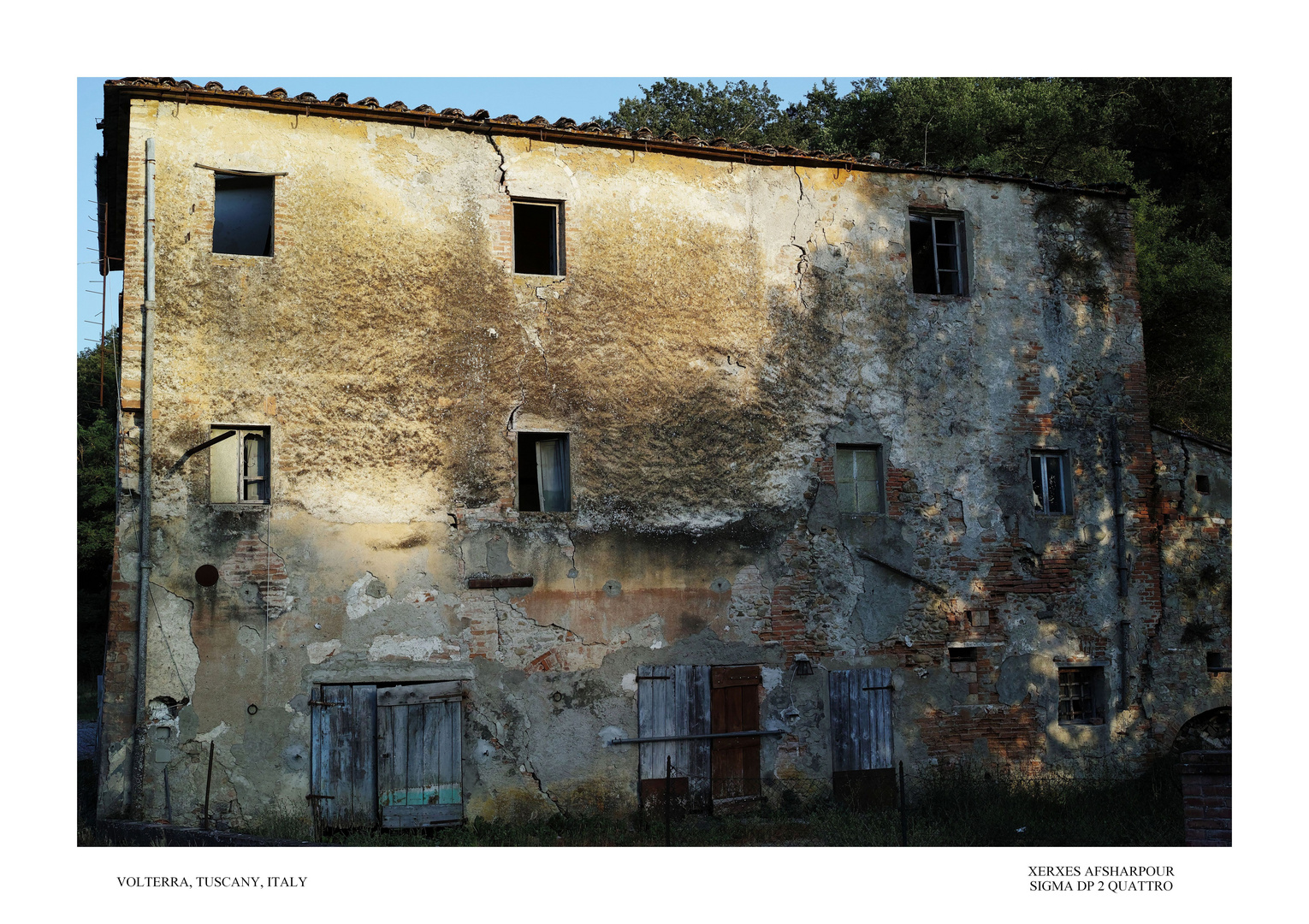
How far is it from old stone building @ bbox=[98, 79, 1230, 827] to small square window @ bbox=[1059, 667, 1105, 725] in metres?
0.04

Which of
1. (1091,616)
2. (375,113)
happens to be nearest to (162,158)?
(375,113)

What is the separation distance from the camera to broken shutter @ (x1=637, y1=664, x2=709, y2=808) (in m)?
11.6

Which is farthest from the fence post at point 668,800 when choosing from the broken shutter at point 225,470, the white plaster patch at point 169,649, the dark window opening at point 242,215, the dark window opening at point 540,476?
the dark window opening at point 242,215

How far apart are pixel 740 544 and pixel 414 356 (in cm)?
415

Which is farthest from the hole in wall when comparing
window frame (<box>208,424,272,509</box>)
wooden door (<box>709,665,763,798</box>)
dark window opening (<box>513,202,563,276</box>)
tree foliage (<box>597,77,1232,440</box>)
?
tree foliage (<box>597,77,1232,440</box>)

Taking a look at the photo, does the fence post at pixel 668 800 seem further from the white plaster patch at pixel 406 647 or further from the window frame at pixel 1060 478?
the window frame at pixel 1060 478

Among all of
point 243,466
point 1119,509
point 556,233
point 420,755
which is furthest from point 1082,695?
point 243,466

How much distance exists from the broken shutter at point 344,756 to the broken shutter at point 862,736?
5071 mm

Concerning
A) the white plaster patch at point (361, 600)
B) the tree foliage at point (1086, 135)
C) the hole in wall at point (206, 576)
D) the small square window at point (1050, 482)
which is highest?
the tree foliage at point (1086, 135)

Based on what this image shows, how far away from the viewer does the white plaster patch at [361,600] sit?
10859mm

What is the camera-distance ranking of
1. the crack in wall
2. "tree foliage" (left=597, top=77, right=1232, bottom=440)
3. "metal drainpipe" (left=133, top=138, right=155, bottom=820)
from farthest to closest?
1. "tree foliage" (left=597, top=77, right=1232, bottom=440)
2. the crack in wall
3. "metal drainpipe" (left=133, top=138, right=155, bottom=820)

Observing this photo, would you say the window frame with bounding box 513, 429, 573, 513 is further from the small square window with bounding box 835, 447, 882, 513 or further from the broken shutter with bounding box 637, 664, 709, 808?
the small square window with bounding box 835, 447, 882, 513

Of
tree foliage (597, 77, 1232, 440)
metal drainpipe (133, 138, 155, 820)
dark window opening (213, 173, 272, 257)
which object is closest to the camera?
metal drainpipe (133, 138, 155, 820)

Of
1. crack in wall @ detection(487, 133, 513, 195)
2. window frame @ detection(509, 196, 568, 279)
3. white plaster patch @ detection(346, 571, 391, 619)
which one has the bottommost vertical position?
white plaster patch @ detection(346, 571, 391, 619)
